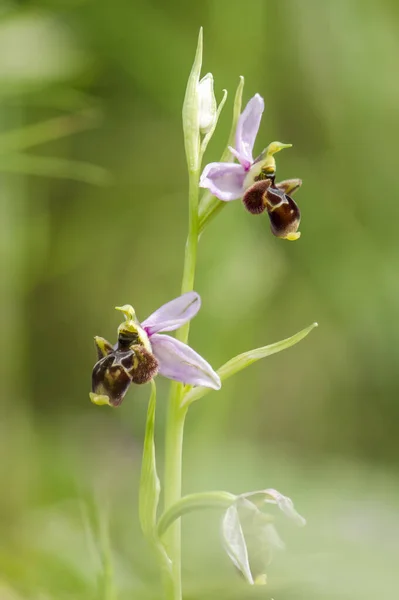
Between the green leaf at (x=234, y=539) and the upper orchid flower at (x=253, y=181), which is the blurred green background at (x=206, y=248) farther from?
the upper orchid flower at (x=253, y=181)

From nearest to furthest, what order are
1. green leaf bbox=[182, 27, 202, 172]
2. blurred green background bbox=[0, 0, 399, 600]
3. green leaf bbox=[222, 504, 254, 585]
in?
green leaf bbox=[222, 504, 254, 585] → green leaf bbox=[182, 27, 202, 172] → blurred green background bbox=[0, 0, 399, 600]

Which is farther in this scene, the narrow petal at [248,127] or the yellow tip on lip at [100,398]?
the narrow petal at [248,127]

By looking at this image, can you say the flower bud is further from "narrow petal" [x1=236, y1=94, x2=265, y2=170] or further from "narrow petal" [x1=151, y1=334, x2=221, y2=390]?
"narrow petal" [x1=151, y1=334, x2=221, y2=390]

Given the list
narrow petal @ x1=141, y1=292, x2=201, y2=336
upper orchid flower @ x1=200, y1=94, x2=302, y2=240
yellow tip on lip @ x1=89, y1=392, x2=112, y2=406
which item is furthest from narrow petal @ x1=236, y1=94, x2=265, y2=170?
yellow tip on lip @ x1=89, y1=392, x2=112, y2=406

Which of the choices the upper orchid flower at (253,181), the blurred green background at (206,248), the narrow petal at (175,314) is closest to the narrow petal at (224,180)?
the upper orchid flower at (253,181)

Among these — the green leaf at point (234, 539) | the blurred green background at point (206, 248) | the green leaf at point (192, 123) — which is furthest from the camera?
the blurred green background at point (206, 248)

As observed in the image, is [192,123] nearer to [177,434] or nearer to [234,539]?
[177,434]

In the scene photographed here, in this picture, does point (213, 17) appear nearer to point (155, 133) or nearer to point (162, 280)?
point (155, 133)
